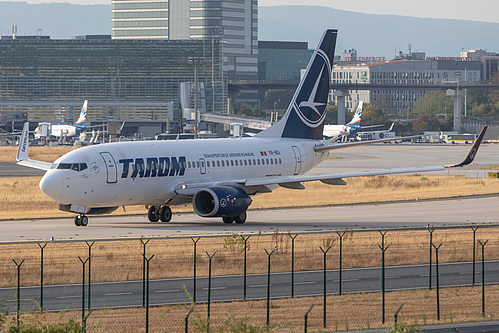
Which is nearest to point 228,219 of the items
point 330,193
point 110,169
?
point 110,169

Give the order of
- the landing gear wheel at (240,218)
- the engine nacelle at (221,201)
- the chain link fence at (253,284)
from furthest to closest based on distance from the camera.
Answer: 1. the landing gear wheel at (240,218)
2. the engine nacelle at (221,201)
3. the chain link fence at (253,284)

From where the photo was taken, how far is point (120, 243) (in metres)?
40.4

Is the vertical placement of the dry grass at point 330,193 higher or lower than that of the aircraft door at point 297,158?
lower

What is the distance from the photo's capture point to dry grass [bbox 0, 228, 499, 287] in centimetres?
3459

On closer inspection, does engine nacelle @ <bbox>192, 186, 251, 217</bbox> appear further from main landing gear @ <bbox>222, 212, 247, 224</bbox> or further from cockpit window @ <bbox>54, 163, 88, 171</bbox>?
cockpit window @ <bbox>54, 163, 88, 171</bbox>

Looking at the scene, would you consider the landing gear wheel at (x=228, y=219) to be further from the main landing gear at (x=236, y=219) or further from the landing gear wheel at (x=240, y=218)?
the landing gear wheel at (x=240, y=218)

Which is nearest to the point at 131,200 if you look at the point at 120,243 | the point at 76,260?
the point at 120,243

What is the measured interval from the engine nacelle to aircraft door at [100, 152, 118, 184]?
15.6 ft

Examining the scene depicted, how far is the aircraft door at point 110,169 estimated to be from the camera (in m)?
47.0

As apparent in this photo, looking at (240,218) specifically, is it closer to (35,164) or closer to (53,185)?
(53,185)

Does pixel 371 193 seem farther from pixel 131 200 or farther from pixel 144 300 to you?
pixel 144 300

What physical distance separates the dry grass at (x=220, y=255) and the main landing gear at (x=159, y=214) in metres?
9.37

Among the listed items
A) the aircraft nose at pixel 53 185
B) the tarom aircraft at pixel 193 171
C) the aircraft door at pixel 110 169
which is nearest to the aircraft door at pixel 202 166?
the tarom aircraft at pixel 193 171

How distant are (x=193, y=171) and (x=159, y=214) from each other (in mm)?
3412
